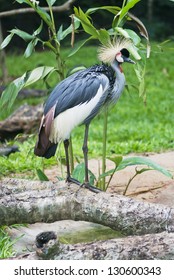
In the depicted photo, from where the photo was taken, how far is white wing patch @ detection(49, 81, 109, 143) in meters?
4.25

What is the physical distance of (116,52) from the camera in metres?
4.45

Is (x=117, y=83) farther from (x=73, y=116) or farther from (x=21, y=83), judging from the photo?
(x=21, y=83)

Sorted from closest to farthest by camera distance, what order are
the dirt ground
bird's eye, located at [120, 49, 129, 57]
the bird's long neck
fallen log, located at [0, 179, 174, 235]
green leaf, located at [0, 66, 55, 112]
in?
fallen log, located at [0, 179, 174, 235], the bird's long neck, bird's eye, located at [120, 49, 129, 57], green leaf, located at [0, 66, 55, 112], the dirt ground

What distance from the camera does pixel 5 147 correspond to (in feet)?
23.4

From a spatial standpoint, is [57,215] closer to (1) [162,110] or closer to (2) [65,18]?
(1) [162,110]

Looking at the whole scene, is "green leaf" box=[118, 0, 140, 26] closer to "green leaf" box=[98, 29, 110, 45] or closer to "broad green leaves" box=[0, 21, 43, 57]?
"green leaf" box=[98, 29, 110, 45]

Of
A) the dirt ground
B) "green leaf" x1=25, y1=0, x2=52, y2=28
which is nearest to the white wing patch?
"green leaf" x1=25, y1=0, x2=52, y2=28

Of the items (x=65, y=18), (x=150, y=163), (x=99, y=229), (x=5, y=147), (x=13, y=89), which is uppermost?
(x=13, y=89)

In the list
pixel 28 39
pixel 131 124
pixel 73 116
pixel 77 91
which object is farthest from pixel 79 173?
pixel 131 124

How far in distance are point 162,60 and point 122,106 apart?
145 inches

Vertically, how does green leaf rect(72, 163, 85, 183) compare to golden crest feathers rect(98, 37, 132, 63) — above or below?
below

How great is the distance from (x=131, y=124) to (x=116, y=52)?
4515mm

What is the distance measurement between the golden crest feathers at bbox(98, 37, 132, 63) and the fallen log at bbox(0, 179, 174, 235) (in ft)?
2.92

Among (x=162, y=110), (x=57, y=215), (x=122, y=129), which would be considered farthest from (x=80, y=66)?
(x=162, y=110)
